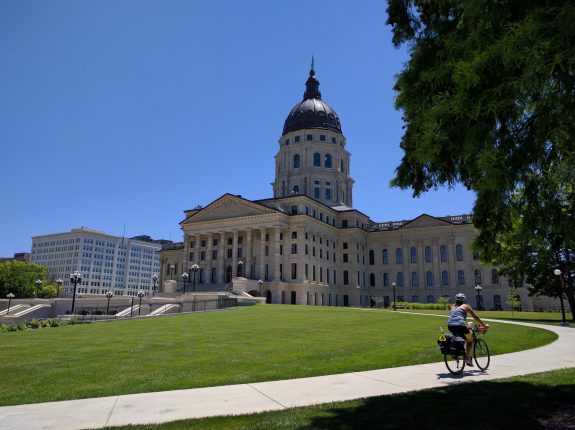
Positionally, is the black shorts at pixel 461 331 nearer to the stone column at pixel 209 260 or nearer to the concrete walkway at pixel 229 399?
the concrete walkway at pixel 229 399

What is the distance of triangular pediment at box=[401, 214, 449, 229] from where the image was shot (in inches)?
3497

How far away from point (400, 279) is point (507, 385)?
8449 centimetres

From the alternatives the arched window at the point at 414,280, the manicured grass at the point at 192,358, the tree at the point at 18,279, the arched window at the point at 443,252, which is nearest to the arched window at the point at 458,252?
the arched window at the point at 443,252

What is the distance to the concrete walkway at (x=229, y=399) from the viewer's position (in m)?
7.66

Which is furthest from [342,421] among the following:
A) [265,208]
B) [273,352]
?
[265,208]

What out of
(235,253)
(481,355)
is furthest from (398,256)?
(481,355)

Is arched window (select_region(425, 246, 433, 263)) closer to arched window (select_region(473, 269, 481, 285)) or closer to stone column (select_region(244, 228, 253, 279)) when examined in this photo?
arched window (select_region(473, 269, 481, 285))

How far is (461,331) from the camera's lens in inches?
457

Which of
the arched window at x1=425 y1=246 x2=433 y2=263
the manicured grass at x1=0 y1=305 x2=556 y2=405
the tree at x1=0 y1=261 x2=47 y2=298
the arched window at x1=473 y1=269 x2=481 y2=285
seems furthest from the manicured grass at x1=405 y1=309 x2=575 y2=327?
the tree at x1=0 y1=261 x2=47 y2=298

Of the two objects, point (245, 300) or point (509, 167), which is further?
point (245, 300)

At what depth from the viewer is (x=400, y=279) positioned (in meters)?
91.5

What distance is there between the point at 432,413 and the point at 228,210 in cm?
7597

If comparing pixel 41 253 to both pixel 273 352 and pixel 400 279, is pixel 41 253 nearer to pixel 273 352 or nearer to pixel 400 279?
pixel 400 279

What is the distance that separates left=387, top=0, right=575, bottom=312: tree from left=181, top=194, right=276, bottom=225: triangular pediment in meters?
67.0
